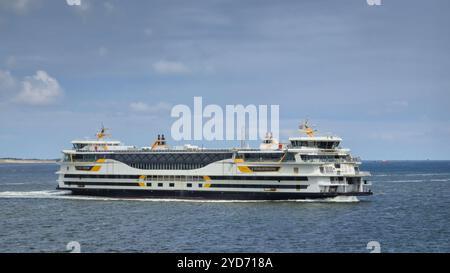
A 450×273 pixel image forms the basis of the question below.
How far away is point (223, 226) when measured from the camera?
53500 mm

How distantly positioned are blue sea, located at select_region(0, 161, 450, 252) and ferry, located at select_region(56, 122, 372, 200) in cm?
146

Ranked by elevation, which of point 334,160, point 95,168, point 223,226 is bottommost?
point 223,226

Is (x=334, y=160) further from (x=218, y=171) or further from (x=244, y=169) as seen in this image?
(x=218, y=171)

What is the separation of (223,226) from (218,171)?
787 inches

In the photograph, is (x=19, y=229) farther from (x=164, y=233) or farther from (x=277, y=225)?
(x=277, y=225)

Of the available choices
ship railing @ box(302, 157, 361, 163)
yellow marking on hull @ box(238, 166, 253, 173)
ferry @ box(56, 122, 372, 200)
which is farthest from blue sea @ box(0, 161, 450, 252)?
ship railing @ box(302, 157, 361, 163)

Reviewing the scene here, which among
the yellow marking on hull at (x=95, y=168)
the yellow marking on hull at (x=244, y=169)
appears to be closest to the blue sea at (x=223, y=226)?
the yellow marking on hull at (x=244, y=169)

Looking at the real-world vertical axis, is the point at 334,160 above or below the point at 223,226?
above

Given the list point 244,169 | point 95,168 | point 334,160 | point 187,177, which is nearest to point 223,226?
point 244,169

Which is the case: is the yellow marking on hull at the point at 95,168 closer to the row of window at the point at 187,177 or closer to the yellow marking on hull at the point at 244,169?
the row of window at the point at 187,177
